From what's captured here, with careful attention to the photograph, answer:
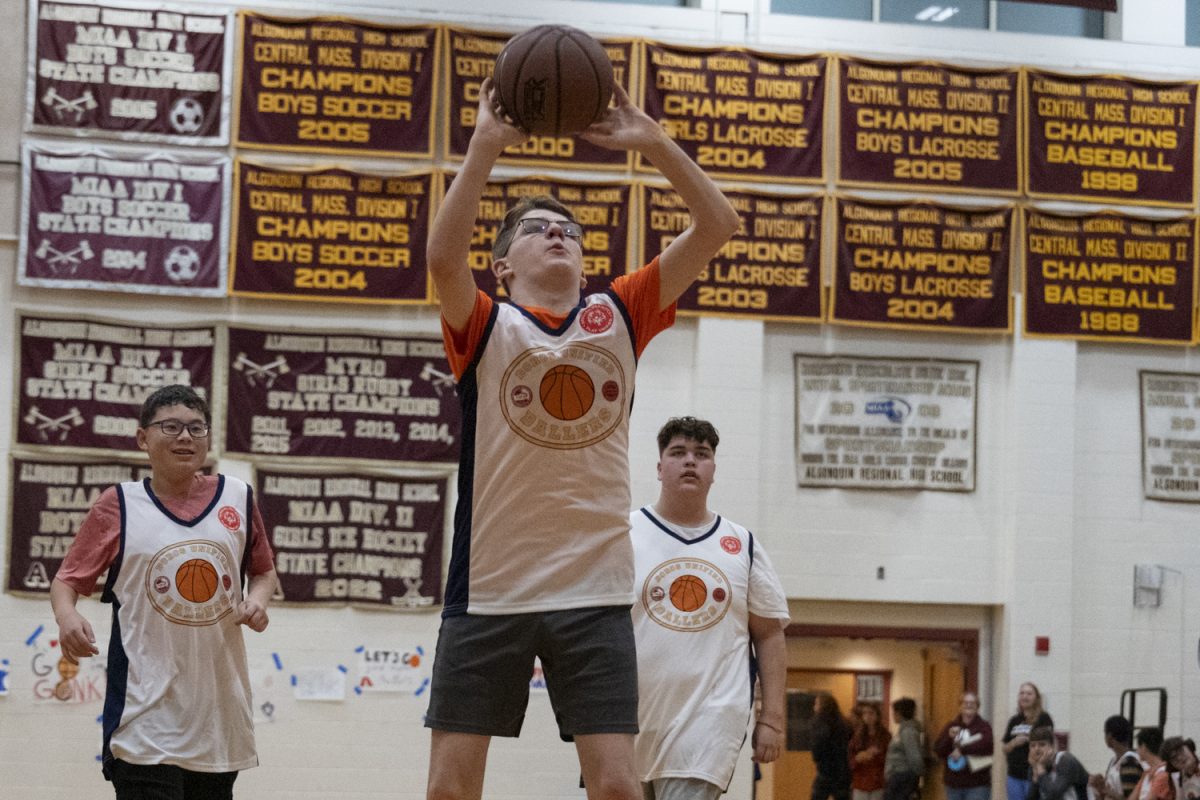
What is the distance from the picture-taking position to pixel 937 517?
1283 centimetres

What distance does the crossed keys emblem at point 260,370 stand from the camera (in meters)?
12.1

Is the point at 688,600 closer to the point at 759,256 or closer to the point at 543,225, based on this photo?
the point at 543,225

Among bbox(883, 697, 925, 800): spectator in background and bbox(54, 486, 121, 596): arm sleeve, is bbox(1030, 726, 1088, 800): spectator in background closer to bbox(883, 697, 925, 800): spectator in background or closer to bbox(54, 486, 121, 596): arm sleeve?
bbox(883, 697, 925, 800): spectator in background

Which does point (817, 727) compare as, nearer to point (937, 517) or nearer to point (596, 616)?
point (937, 517)

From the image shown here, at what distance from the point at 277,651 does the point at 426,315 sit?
2908mm

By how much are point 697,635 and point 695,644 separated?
3 centimetres

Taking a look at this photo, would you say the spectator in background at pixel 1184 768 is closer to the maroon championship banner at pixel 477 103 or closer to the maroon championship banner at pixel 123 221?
the maroon championship banner at pixel 477 103

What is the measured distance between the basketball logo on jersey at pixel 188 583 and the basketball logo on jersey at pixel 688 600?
1551 millimetres

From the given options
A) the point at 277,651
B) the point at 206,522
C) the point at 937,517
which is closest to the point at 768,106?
the point at 937,517

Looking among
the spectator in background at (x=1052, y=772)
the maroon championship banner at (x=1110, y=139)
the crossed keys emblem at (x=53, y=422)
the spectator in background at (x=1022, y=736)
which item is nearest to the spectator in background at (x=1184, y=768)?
the spectator in background at (x=1052, y=772)

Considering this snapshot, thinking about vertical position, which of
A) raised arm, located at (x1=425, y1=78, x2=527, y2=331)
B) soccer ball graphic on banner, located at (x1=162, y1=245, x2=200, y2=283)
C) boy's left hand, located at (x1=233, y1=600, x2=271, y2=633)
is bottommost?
boy's left hand, located at (x1=233, y1=600, x2=271, y2=633)

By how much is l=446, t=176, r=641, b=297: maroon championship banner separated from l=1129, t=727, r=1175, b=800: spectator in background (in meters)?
5.32

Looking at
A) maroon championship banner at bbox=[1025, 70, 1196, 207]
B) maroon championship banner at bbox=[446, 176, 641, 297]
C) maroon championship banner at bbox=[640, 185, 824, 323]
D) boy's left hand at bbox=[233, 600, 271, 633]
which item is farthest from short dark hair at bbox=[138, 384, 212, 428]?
maroon championship banner at bbox=[1025, 70, 1196, 207]

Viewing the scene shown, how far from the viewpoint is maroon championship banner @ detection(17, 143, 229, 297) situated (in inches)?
472
